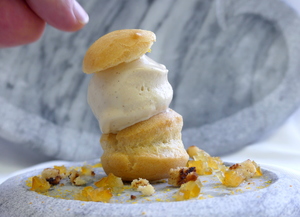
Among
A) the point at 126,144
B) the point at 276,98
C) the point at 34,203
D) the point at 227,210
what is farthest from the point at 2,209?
the point at 276,98

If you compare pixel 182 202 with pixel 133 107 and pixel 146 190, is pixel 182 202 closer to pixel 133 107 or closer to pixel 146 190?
pixel 146 190

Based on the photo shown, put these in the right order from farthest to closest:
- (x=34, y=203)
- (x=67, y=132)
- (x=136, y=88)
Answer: (x=67, y=132)
(x=136, y=88)
(x=34, y=203)

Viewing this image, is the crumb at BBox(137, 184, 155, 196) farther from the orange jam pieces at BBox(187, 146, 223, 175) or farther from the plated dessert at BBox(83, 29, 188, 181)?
the orange jam pieces at BBox(187, 146, 223, 175)

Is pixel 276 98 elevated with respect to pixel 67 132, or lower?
elevated

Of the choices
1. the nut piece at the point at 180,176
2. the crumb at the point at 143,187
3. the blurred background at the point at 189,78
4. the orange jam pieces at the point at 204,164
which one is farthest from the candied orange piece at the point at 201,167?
the blurred background at the point at 189,78

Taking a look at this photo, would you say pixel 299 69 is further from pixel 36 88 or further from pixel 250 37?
pixel 36 88

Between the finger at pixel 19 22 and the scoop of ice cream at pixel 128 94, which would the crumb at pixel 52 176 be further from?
the finger at pixel 19 22

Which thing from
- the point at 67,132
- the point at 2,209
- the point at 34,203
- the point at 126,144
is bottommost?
the point at 67,132

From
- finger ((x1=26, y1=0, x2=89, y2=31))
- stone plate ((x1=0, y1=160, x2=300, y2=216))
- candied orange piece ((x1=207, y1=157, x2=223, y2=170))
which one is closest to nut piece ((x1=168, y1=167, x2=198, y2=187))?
stone plate ((x1=0, y1=160, x2=300, y2=216))
